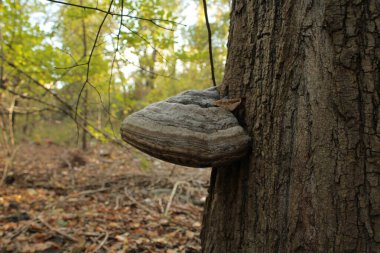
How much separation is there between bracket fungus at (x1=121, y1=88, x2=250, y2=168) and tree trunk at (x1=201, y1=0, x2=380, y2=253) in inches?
5.8

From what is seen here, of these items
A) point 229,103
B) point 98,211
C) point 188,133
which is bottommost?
point 98,211

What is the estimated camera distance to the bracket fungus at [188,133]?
1382mm

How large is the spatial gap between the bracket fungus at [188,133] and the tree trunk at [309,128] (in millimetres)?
148

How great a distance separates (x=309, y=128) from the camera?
133 cm

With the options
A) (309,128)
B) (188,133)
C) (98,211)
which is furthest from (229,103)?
(98,211)

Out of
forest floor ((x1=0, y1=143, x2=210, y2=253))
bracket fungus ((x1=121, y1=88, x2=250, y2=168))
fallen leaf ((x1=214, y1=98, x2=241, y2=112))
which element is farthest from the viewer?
forest floor ((x1=0, y1=143, x2=210, y2=253))

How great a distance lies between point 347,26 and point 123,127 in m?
1.20

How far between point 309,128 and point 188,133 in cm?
58

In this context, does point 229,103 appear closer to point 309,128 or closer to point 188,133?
point 188,133

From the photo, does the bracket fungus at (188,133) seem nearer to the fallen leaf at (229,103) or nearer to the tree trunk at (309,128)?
the fallen leaf at (229,103)

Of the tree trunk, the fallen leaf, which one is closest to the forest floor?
the tree trunk

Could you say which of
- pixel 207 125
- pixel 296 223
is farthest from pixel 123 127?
pixel 296 223

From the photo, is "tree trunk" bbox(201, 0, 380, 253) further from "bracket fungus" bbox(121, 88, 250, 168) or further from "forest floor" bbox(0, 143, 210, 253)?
"forest floor" bbox(0, 143, 210, 253)

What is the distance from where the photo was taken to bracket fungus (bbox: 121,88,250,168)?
1382 millimetres
